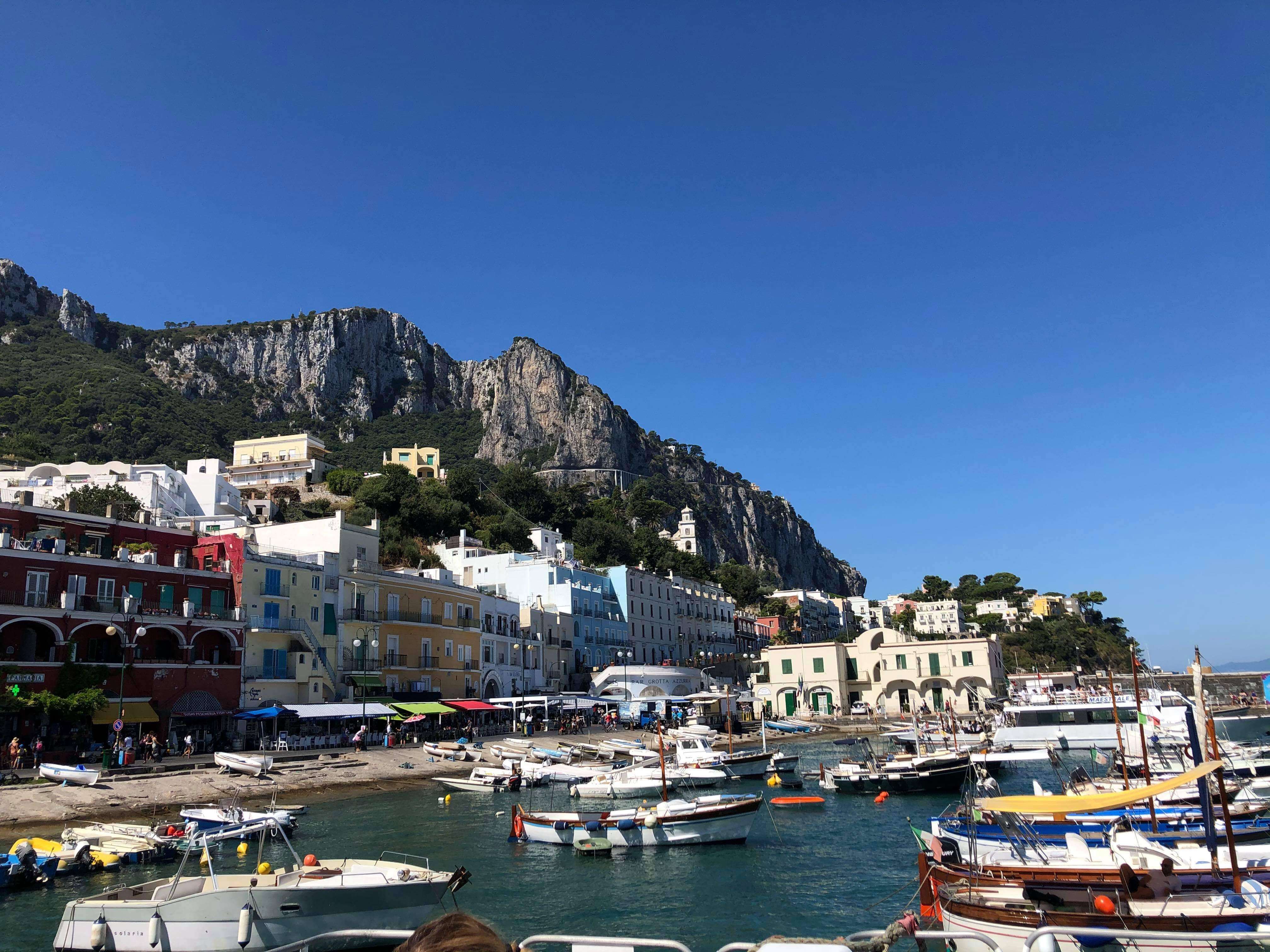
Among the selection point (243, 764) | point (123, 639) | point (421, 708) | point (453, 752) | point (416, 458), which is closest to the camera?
point (243, 764)

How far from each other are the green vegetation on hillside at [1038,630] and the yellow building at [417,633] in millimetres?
58390

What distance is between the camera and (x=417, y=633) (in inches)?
2245

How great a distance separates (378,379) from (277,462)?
63301 mm

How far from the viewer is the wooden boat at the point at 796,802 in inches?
1443

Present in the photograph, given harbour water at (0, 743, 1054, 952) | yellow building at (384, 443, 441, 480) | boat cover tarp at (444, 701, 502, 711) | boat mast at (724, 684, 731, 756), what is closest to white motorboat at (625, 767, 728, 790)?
harbour water at (0, 743, 1054, 952)

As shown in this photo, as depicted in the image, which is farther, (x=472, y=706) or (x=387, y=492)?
(x=387, y=492)

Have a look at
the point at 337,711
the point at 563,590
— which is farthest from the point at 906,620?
the point at 337,711

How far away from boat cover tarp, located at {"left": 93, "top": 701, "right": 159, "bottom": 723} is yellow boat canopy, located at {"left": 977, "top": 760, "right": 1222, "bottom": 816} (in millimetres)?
35466

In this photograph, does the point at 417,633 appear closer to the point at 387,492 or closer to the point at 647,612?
the point at 647,612

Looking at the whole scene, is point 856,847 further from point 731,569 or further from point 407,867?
point 731,569

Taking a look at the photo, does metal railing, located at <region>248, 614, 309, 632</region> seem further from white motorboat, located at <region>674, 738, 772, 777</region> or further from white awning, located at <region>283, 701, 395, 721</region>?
white motorboat, located at <region>674, 738, 772, 777</region>

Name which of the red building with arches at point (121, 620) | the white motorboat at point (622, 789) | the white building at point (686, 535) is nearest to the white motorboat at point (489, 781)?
the white motorboat at point (622, 789)

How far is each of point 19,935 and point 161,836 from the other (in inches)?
308

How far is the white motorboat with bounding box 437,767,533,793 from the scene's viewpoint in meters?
40.4
